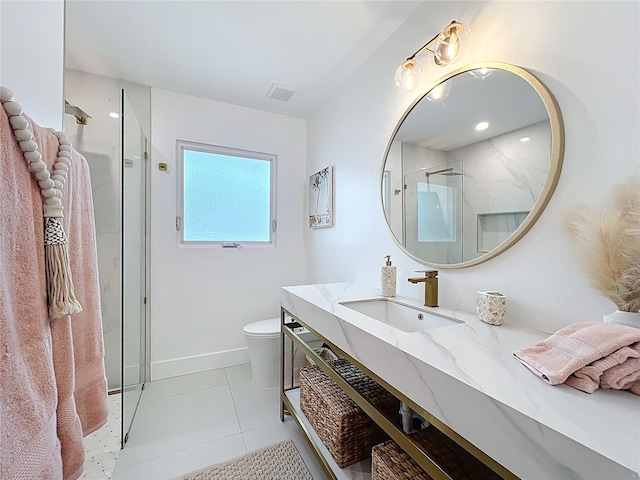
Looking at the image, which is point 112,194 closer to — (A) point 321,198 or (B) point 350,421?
(A) point 321,198

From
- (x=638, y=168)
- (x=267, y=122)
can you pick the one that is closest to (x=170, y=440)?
(x=638, y=168)

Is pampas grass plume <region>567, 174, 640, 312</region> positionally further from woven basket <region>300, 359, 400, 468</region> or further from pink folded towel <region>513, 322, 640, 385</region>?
woven basket <region>300, 359, 400, 468</region>

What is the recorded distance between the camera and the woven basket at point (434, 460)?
0.81 metres

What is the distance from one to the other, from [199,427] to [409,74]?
237cm

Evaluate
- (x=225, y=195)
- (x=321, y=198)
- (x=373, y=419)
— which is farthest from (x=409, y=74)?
(x=225, y=195)

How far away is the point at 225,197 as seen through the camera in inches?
96.6

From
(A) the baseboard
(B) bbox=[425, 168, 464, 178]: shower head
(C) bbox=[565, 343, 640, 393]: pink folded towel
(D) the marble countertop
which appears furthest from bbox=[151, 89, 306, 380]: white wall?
(C) bbox=[565, 343, 640, 393]: pink folded towel

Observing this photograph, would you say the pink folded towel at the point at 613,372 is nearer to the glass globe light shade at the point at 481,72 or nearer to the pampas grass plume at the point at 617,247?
the pampas grass plume at the point at 617,247

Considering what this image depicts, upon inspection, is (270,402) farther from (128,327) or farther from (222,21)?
(222,21)

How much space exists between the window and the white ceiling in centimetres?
55

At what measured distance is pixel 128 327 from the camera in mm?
1691

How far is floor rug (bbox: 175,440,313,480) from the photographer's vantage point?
1272mm

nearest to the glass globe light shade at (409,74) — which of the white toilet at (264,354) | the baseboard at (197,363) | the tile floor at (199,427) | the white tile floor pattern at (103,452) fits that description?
the white toilet at (264,354)

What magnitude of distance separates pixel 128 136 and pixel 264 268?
148 cm
